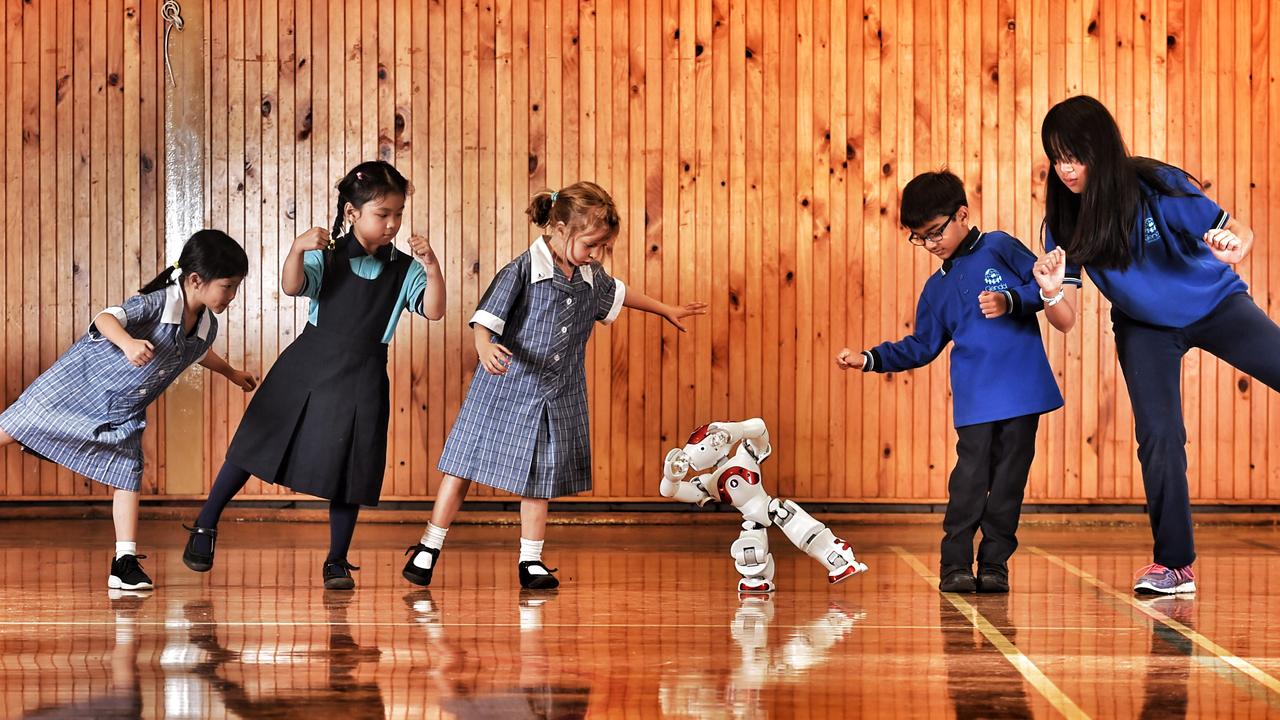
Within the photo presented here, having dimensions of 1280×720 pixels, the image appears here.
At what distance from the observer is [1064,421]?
15.0ft

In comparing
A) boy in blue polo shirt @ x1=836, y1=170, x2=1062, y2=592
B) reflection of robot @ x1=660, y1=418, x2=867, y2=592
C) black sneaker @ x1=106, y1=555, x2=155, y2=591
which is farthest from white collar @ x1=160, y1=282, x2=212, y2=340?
boy in blue polo shirt @ x1=836, y1=170, x2=1062, y2=592

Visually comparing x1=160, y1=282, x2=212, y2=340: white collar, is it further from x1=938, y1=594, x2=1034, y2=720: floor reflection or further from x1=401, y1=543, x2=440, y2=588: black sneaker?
x1=938, y1=594, x2=1034, y2=720: floor reflection

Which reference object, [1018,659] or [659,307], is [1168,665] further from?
[659,307]

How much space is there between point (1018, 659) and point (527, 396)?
1.36 m

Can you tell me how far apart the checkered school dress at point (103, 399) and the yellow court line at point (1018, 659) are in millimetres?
1986

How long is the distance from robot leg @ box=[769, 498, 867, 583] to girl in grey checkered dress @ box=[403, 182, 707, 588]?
1.72 ft

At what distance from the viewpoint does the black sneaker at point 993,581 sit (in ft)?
9.68

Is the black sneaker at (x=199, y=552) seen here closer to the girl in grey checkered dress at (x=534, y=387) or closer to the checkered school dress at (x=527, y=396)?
the girl in grey checkered dress at (x=534, y=387)

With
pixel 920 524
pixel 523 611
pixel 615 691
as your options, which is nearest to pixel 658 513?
pixel 920 524

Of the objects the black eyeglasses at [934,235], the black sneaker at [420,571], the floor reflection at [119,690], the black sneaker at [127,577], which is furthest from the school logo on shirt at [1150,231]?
the black sneaker at [127,577]

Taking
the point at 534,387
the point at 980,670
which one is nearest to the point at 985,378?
the point at 980,670

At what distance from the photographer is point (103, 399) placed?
3086 mm

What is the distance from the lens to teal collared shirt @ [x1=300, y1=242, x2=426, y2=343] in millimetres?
3072

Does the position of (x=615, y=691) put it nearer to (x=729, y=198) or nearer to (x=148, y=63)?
(x=729, y=198)
